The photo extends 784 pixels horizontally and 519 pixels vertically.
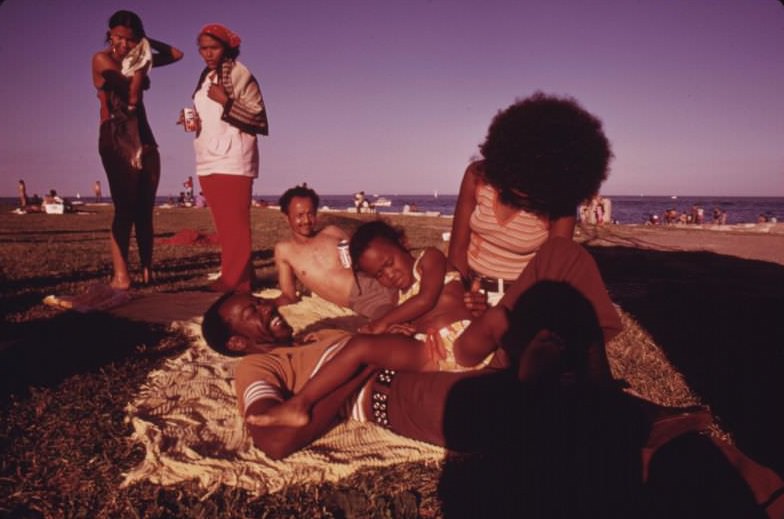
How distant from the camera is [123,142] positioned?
194 inches

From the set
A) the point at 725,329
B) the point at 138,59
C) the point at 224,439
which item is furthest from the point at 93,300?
the point at 725,329

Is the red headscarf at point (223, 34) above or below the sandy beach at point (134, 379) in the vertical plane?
above

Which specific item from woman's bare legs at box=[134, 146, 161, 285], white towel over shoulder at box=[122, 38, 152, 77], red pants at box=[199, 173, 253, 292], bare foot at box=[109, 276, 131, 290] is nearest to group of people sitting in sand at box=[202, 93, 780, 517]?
red pants at box=[199, 173, 253, 292]

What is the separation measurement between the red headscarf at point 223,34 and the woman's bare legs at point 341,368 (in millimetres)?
4072

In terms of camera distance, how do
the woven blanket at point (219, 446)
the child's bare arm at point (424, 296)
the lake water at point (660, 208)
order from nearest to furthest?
the woven blanket at point (219, 446)
the child's bare arm at point (424, 296)
the lake water at point (660, 208)

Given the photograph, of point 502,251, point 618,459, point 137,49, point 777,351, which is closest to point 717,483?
point 618,459

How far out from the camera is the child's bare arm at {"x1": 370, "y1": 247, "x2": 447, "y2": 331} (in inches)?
123

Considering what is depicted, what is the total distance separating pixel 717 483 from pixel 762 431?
1.11 metres

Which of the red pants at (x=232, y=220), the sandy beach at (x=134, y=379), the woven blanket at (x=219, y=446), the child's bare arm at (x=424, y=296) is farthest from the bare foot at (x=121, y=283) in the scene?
the child's bare arm at (x=424, y=296)

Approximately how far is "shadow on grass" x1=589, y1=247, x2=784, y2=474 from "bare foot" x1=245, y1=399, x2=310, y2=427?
7.31ft

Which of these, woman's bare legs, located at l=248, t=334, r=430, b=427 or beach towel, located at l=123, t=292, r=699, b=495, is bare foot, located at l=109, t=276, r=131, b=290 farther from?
woman's bare legs, located at l=248, t=334, r=430, b=427

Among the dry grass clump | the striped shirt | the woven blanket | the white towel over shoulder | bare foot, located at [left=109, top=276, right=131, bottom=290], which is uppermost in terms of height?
the white towel over shoulder

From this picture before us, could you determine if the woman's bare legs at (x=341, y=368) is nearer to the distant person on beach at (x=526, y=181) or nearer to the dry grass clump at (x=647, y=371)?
the distant person on beach at (x=526, y=181)

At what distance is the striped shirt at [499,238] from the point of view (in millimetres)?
3379
